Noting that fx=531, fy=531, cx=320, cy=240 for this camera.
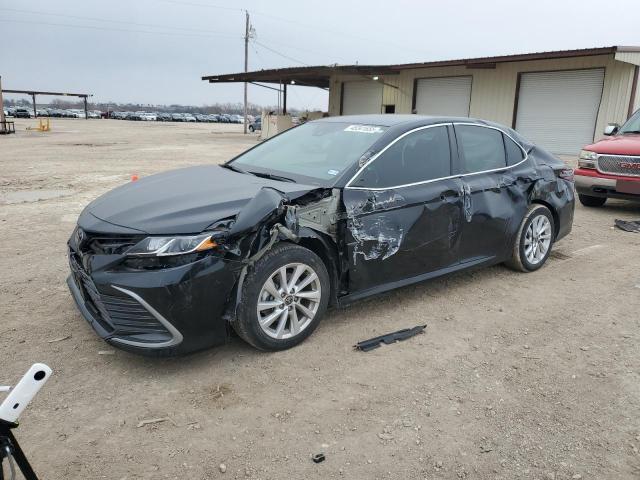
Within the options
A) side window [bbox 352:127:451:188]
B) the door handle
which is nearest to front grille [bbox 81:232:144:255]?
side window [bbox 352:127:451:188]

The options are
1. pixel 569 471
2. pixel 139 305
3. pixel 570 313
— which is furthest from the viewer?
pixel 570 313

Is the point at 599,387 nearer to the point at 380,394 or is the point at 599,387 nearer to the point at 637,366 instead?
the point at 637,366

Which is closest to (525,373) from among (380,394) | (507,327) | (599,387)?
(599,387)

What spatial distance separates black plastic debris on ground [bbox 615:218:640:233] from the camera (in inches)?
307

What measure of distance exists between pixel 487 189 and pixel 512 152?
735mm

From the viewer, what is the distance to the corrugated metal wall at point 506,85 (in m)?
17.5

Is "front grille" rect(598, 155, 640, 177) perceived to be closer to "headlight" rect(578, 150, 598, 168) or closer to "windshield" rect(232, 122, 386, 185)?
"headlight" rect(578, 150, 598, 168)

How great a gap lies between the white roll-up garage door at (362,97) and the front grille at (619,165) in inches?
781

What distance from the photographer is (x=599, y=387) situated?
3.35 metres

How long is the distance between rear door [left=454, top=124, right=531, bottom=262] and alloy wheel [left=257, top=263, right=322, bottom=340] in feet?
5.34

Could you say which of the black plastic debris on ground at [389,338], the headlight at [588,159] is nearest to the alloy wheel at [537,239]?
the black plastic debris on ground at [389,338]

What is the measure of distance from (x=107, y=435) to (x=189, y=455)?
1.59 feet

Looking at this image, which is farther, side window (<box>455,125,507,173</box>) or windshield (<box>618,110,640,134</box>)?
windshield (<box>618,110,640,134</box>)

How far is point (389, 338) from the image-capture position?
3.92m
